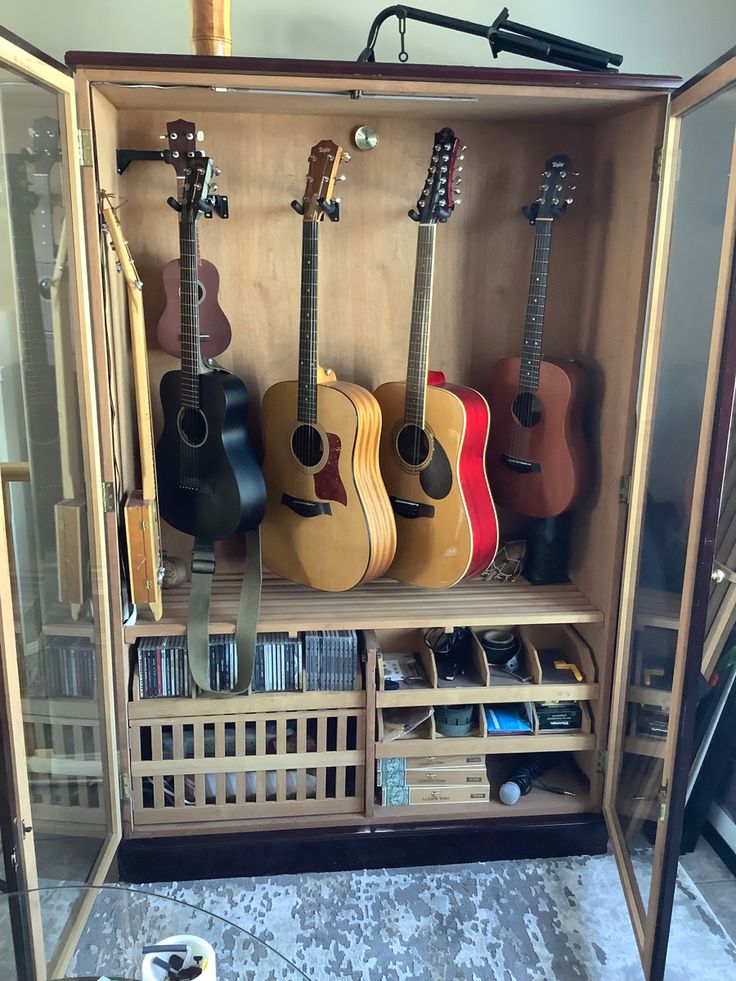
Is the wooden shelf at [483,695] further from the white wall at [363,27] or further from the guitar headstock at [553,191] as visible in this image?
the white wall at [363,27]

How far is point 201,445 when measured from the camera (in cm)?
185

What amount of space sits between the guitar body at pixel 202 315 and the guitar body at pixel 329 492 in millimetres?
190

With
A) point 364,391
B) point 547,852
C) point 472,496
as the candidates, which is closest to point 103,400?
point 364,391

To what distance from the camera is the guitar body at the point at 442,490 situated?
6.15 ft

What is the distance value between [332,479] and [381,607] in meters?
0.33

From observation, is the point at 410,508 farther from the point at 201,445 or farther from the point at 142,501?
the point at 142,501

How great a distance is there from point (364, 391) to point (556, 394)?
47 cm

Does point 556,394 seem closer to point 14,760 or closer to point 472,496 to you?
point 472,496

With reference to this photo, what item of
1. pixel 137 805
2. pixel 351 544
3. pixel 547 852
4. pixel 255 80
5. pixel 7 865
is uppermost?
pixel 255 80

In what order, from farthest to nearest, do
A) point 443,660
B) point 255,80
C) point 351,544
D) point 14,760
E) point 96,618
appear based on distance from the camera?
point 443,660 < point 351,544 < point 96,618 < point 255,80 < point 14,760

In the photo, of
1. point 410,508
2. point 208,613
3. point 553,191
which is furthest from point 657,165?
point 208,613

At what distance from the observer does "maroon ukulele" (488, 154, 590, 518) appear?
1.91 m

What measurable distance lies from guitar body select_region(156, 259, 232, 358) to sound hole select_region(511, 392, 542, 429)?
74 centimetres

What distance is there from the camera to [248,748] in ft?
6.40
